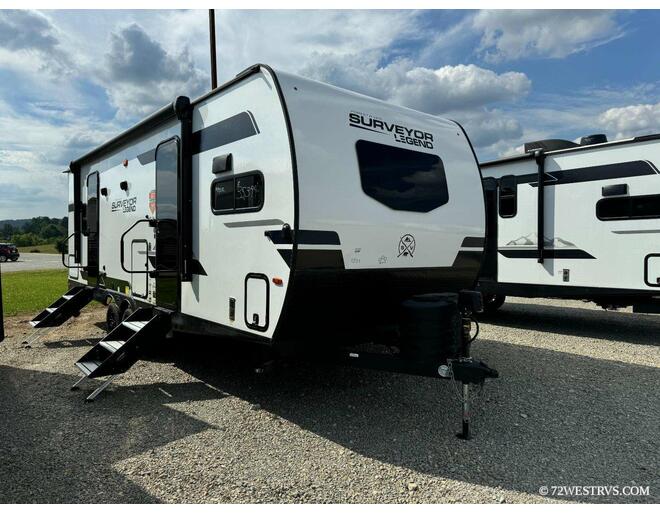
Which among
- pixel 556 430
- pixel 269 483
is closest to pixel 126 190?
pixel 269 483

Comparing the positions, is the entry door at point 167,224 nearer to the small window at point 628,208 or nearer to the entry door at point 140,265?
the entry door at point 140,265

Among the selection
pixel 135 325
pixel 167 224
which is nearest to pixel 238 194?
pixel 167 224

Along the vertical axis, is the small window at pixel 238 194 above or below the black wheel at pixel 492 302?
above

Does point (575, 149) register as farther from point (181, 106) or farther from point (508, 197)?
point (181, 106)

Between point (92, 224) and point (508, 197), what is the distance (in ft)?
22.5

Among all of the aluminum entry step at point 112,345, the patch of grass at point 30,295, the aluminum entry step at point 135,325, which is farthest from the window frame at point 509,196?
the patch of grass at point 30,295

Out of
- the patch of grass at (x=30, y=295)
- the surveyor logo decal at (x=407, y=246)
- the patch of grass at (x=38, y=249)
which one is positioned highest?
the surveyor logo decal at (x=407, y=246)

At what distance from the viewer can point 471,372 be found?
3961mm

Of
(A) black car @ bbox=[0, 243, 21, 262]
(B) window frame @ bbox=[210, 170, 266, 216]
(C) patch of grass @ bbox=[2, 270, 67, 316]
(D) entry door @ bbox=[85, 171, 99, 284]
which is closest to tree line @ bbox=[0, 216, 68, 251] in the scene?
(A) black car @ bbox=[0, 243, 21, 262]

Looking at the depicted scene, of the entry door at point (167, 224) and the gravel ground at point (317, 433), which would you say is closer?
the gravel ground at point (317, 433)

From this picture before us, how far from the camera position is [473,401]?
16.0 feet

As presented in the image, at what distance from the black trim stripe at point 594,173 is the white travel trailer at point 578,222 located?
0.04 ft

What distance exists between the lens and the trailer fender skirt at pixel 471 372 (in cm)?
395

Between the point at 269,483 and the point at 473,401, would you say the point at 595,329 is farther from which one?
the point at 269,483
